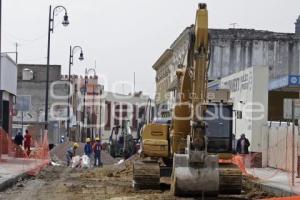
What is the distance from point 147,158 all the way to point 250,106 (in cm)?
1753

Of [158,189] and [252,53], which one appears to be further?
[252,53]

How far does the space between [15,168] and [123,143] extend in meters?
23.0

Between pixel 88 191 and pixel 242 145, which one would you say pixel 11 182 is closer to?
pixel 88 191

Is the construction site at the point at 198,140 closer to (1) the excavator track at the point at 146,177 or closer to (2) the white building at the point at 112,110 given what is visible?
(1) the excavator track at the point at 146,177

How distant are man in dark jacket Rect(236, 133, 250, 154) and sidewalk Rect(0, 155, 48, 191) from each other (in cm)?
926

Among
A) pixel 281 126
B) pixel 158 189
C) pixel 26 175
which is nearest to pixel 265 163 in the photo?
pixel 281 126

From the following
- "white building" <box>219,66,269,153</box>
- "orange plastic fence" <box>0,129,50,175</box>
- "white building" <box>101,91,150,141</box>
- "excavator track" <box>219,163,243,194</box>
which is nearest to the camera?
"excavator track" <box>219,163,243,194</box>

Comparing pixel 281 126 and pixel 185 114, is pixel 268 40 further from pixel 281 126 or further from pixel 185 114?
pixel 185 114

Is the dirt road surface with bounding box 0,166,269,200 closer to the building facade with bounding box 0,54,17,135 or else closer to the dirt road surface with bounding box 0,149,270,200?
the dirt road surface with bounding box 0,149,270,200

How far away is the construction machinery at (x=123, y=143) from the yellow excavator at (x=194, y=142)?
27.9 meters

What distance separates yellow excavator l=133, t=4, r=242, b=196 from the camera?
55.5 feet

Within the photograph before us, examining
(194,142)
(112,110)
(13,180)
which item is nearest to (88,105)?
(112,110)

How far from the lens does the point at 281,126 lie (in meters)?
32.2

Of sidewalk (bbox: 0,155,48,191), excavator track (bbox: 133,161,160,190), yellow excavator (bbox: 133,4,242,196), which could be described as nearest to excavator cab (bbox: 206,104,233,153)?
yellow excavator (bbox: 133,4,242,196)
